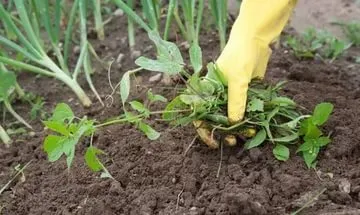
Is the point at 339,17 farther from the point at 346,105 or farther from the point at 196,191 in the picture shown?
the point at 196,191

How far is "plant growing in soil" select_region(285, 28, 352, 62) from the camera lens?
2700 millimetres

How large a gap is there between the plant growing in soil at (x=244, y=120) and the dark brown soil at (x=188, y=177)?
0.11ft

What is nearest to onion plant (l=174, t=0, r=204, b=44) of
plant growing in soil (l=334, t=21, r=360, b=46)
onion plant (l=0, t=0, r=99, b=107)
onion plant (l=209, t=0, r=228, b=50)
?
onion plant (l=209, t=0, r=228, b=50)

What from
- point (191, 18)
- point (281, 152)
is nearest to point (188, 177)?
point (281, 152)

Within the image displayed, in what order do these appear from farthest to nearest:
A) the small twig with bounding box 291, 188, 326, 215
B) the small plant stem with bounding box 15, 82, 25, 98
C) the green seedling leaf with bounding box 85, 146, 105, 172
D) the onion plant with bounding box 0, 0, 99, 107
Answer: the small plant stem with bounding box 15, 82, 25, 98
the onion plant with bounding box 0, 0, 99, 107
the green seedling leaf with bounding box 85, 146, 105, 172
the small twig with bounding box 291, 188, 326, 215

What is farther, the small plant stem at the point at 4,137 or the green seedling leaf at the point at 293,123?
the small plant stem at the point at 4,137

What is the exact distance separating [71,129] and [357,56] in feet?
4.20

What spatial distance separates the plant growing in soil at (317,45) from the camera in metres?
2.70

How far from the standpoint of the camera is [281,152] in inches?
75.4

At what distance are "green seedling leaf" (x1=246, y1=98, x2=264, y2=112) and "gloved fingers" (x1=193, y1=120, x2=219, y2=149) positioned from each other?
112 millimetres

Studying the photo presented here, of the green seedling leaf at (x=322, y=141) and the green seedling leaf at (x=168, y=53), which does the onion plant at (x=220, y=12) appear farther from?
the green seedling leaf at (x=322, y=141)

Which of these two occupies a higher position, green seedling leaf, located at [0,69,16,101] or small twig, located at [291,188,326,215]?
green seedling leaf, located at [0,69,16,101]

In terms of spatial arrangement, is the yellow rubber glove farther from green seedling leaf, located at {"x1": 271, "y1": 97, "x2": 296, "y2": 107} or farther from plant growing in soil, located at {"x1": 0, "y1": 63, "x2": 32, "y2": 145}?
plant growing in soil, located at {"x1": 0, "y1": 63, "x2": 32, "y2": 145}

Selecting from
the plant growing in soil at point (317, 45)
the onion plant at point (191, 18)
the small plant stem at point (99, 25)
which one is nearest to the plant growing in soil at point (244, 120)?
the onion plant at point (191, 18)
